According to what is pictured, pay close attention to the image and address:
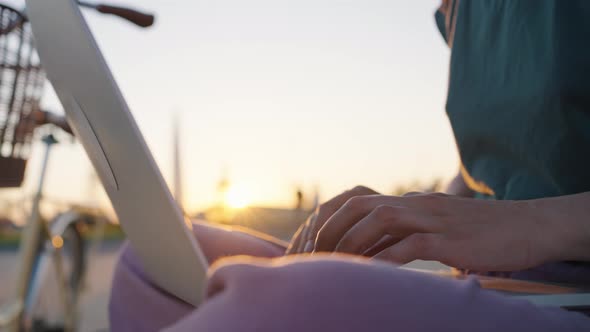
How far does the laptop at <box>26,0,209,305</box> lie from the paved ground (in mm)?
1522

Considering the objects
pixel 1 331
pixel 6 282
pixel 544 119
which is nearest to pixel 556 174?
pixel 544 119

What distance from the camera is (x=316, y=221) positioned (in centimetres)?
79

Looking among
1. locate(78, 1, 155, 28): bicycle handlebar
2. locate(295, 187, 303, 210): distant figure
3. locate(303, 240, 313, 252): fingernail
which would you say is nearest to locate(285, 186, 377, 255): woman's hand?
locate(303, 240, 313, 252): fingernail

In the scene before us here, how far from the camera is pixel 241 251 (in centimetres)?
108

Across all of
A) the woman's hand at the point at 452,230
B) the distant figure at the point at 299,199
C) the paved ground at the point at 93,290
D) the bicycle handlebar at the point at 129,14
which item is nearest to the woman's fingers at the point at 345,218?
the woman's hand at the point at 452,230

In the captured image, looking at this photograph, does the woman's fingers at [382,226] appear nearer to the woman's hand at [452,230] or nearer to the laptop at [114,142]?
the woman's hand at [452,230]

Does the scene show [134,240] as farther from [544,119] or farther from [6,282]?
[6,282]

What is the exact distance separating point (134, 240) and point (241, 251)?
251 millimetres

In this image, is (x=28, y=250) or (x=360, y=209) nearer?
(x=360, y=209)

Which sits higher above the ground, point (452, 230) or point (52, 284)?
point (452, 230)

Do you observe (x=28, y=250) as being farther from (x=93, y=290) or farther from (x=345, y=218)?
(x=93, y=290)

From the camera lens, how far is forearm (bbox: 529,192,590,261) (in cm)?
66

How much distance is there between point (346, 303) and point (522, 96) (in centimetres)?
73

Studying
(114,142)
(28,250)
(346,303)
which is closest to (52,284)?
(28,250)
